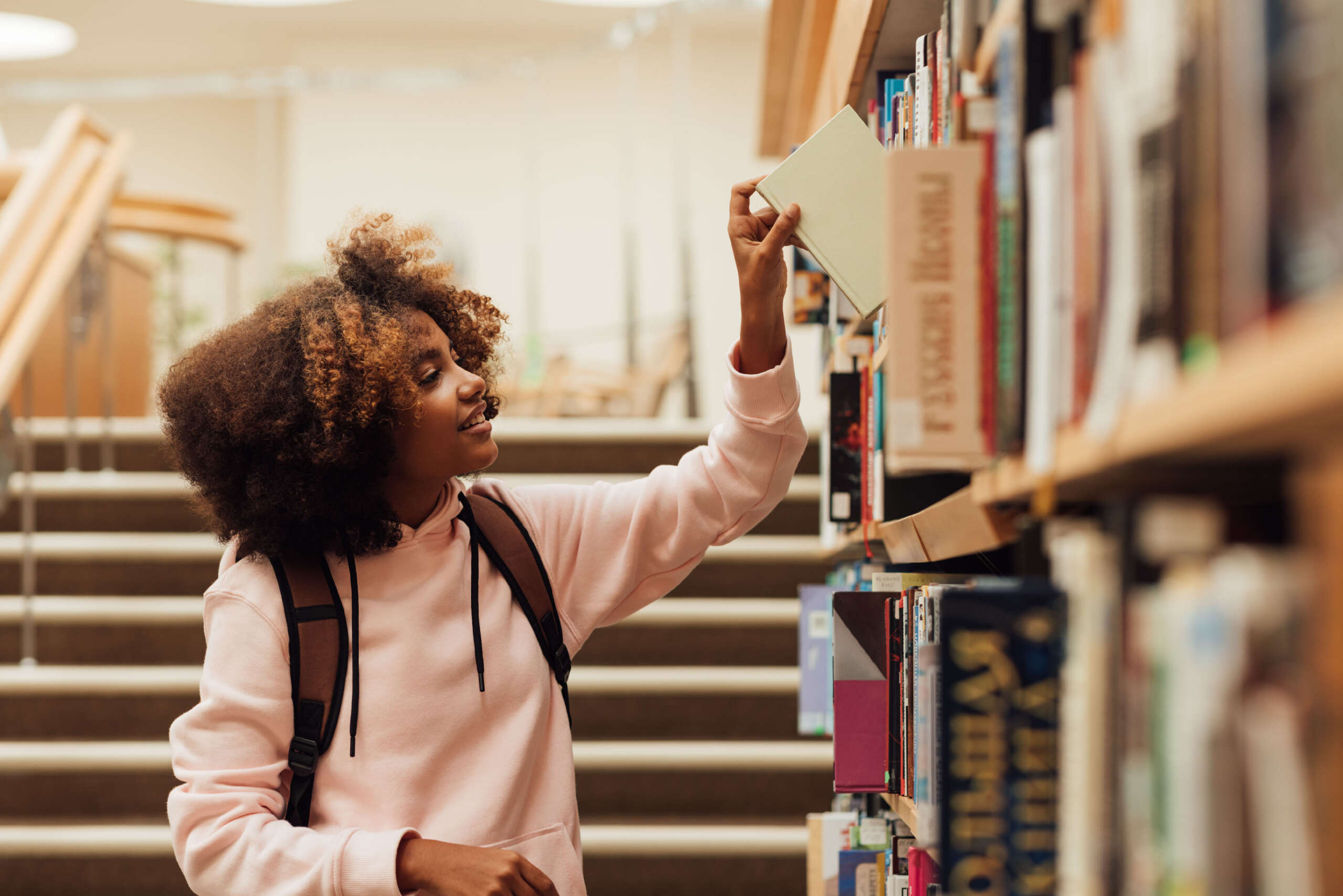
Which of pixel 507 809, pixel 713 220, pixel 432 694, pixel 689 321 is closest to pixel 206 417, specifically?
pixel 432 694

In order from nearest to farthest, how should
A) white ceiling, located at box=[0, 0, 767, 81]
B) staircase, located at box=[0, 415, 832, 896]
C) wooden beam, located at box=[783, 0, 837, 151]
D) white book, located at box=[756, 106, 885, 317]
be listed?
white book, located at box=[756, 106, 885, 317]
wooden beam, located at box=[783, 0, 837, 151]
staircase, located at box=[0, 415, 832, 896]
white ceiling, located at box=[0, 0, 767, 81]

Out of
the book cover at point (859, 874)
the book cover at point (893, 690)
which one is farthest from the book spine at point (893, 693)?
the book cover at point (859, 874)

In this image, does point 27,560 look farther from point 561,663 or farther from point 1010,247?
point 1010,247

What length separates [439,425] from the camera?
1384 millimetres

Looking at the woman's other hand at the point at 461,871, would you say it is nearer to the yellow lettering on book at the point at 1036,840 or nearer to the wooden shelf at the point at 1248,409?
the yellow lettering on book at the point at 1036,840

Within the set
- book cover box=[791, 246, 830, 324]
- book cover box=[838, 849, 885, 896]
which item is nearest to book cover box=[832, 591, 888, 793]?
book cover box=[838, 849, 885, 896]

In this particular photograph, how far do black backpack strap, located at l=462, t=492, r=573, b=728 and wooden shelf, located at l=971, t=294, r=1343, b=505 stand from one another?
3.01ft

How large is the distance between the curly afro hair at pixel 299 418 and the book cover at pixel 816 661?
85 cm

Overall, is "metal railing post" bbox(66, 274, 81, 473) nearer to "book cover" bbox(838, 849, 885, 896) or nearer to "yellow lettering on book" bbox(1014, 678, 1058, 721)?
"book cover" bbox(838, 849, 885, 896)

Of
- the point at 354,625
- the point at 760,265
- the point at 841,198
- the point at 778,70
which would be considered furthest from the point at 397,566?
the point at 778,70

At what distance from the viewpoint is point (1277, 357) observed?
0.39 meters

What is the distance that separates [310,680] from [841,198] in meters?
0.79

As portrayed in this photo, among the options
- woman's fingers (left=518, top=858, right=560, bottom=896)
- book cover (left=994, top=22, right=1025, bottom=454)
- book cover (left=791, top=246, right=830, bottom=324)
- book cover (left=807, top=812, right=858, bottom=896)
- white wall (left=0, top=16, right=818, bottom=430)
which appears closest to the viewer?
book cover (left=994, top=22, right=1025, bottom=454)

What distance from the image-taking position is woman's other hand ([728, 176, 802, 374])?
119 centimetres
